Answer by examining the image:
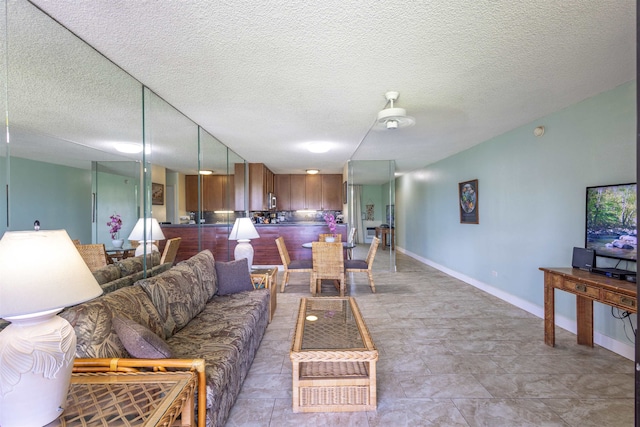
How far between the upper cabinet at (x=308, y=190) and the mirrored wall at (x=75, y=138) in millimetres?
5252

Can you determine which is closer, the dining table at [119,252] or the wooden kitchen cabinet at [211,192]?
the dining table at [119,252]

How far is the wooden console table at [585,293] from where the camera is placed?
2176 millimetres

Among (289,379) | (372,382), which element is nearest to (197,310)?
(289,379)

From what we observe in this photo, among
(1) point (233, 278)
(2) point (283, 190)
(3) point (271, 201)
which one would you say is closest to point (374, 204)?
(2) point (283, 190)

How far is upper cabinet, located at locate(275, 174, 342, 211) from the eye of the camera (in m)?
8.63

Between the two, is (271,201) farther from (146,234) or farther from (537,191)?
(537,191)

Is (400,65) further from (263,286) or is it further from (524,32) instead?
(263,286)

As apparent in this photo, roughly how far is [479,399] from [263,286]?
2307 millimetres

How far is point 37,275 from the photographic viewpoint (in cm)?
105

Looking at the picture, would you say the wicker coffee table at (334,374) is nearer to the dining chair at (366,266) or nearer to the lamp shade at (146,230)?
the lamp shade at (146,230)

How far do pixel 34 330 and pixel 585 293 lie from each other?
3.49m

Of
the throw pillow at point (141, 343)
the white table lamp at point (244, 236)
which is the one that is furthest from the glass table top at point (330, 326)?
the white table lamp at point (244, 236)

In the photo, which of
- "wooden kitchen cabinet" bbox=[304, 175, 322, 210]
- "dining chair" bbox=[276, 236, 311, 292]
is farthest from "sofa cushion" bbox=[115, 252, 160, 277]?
"wooden kitchen cabinet" bbox=[304, 175, 322, 210]

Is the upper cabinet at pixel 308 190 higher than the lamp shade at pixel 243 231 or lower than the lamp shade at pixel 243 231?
higher
